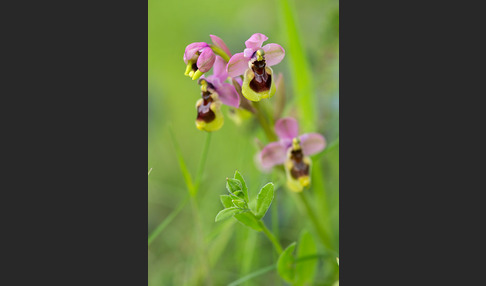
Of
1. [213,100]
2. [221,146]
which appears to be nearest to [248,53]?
[213,100]

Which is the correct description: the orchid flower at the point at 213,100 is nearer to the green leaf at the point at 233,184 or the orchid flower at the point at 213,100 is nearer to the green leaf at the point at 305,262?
the green leaf at the point at 233,184

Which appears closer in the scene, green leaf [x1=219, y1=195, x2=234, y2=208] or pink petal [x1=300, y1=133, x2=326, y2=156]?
green leaf [x1=219, y1=195, x2=234, y2=208]

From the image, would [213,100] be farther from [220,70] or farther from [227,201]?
[227,201]

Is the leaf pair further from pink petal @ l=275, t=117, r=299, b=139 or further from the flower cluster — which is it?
pink petal @ l=275, t=117, r=299, b=139

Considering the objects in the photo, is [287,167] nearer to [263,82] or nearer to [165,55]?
[263,82]

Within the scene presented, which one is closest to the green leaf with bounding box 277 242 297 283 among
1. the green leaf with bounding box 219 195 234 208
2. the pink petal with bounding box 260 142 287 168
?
the green leaf with bounding box 219 195 234 208
